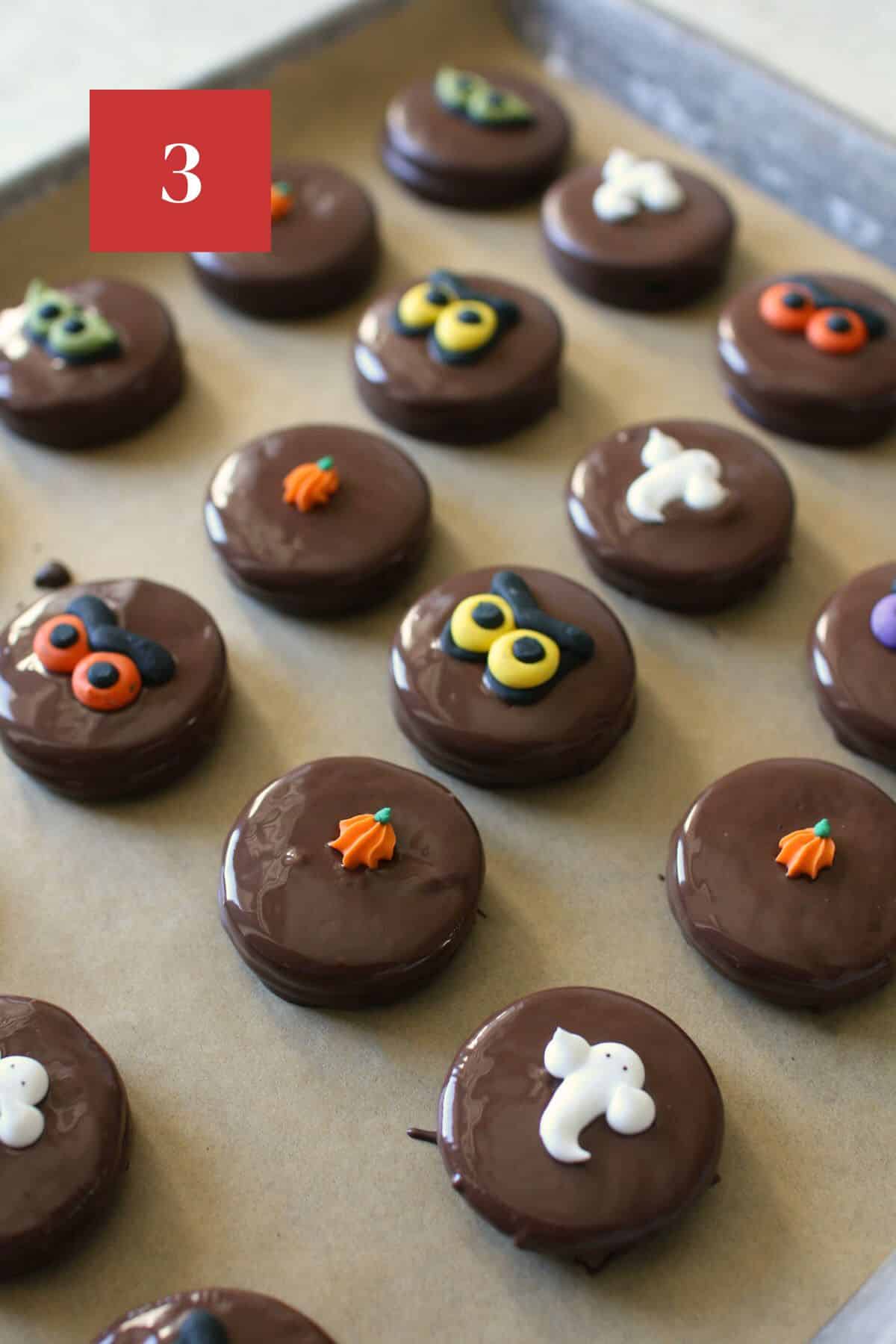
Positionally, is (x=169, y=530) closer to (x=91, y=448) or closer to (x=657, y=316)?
(x=91, y=448)

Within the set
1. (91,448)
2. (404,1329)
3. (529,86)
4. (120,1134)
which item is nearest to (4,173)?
(91,448)

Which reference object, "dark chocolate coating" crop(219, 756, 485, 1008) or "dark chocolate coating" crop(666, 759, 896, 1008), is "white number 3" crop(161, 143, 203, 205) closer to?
"dark chocolate coating" crop(219, 756, 485, 1008)

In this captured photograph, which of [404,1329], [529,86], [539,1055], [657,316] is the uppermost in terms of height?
[529,86]

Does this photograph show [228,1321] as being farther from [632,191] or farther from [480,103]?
[480,103]

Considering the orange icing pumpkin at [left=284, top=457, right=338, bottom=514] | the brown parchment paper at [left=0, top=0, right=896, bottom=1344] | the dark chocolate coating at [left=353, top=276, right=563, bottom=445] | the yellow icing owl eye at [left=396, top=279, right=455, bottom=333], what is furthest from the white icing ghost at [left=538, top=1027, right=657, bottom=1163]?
the yellow icing owl eye at [left=396, top=279, right=455, bottom=333]

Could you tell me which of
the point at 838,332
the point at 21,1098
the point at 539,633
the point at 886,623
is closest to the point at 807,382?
the point at 838,332

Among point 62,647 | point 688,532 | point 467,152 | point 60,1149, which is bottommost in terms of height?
point 60,1149
